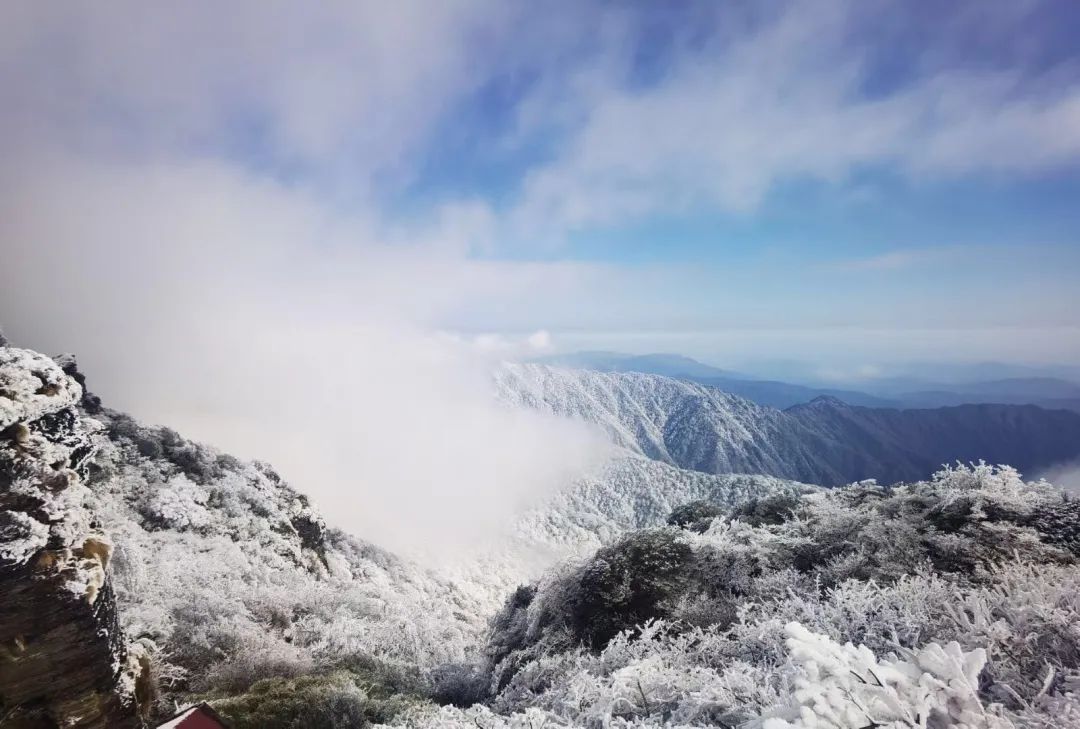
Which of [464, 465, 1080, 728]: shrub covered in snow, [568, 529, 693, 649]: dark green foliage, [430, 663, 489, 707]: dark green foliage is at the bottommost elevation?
[430, 663, 489, 707]: dark green foliage

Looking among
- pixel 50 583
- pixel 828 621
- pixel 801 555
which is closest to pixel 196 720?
pixel 50 583

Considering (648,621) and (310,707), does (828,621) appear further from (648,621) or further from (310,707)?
(310,707)

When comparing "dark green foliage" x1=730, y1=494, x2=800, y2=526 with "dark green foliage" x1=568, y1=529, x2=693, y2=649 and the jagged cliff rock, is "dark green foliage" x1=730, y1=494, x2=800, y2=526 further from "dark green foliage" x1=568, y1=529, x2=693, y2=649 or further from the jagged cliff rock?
the jagged cliff rock

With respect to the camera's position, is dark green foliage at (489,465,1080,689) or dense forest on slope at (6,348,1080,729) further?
dark green foliage at (489,465,1080,689)

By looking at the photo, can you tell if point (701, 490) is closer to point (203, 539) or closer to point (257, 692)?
point (203, 539)

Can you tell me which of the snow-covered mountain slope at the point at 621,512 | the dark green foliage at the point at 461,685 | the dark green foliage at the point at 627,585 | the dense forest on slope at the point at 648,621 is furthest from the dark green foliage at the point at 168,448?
the snow-covered mountain slope at the point at 621,512

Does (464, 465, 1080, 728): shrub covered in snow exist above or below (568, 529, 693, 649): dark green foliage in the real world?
above

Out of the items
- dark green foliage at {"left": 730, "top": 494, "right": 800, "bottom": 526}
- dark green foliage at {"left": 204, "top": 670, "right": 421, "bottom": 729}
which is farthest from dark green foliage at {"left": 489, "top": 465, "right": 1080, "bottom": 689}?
dark green foliage at {"left": 204, "top": 670, "right": 421, "bottom": 729}
